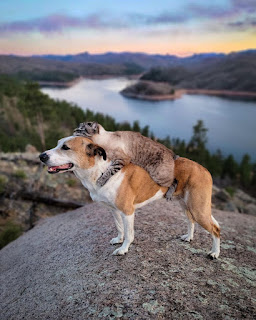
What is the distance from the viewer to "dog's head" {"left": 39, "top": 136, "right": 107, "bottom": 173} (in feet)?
13.3

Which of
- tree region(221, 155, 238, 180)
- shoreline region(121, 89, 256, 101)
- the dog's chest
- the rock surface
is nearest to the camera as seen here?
the rock surface

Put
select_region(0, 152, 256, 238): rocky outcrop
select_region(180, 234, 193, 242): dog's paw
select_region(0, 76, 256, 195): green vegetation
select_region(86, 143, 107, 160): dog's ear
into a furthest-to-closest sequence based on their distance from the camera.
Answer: select_region(0, 76, 256, 195): green vegetation
select_region(0, 152, 256, 238): rocky outcrop
select_region(180, 234, 193, 242): dog's paw
select_region(86, 143, 107, 160): dog's ear

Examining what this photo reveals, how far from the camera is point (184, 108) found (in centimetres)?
10569

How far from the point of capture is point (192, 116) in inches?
3629

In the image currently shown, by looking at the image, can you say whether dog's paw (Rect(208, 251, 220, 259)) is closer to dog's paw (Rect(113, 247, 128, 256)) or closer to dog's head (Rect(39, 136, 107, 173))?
dog's paw (Rect(113, 247, 128, 256))

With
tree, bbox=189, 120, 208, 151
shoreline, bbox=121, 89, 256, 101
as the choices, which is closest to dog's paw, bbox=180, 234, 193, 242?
tree, bbox=189, 120, 208, 151

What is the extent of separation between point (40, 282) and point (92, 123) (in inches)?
142

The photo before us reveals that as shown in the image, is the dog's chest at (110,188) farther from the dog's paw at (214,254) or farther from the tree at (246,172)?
the tree at (246,172)

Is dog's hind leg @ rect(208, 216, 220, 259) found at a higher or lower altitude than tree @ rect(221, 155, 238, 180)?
higher

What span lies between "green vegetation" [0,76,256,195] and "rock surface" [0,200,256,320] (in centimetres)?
1969

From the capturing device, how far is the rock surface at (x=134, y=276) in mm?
4012

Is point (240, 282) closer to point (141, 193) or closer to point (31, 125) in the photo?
point (141, 193)

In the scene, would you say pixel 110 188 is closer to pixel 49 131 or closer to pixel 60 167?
pixel 60 167

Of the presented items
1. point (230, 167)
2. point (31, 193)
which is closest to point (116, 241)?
point (31, 193)
